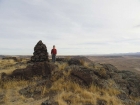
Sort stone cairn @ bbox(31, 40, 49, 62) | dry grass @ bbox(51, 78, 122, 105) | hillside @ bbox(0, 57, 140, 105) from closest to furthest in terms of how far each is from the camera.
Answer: dry grass @ bbox(51, 78, 122, 105), hillside @ bbox(0, 57, 140, 105), stone cairn @ bbox(31, 40, 49, 62)

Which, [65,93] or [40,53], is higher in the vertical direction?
[40,53]

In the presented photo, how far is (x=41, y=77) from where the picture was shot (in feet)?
46.3

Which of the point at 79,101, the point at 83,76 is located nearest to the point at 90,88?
the point at 83,76

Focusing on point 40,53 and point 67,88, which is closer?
point 67,88

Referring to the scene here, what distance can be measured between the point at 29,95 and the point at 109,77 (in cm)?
658

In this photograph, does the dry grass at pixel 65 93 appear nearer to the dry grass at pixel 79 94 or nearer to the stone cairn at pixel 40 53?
the dry grass at pixel 79 94

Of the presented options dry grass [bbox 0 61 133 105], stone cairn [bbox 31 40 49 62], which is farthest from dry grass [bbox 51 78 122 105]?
stone cairn [bbox 31 40 49 62]

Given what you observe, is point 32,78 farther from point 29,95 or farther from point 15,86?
point 29,95

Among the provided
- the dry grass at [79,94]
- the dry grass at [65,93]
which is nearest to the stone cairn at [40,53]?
the dry grass at [65,93]

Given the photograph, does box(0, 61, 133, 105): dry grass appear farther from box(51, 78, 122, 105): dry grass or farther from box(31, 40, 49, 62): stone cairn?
box(31, 40, 49, 62): stone cairn

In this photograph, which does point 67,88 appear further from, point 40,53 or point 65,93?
point 40,53

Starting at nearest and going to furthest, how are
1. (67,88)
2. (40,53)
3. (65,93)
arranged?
(65,93) < (67,88) < (40,53)

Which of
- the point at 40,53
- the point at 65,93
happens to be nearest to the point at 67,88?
the point at 65,93

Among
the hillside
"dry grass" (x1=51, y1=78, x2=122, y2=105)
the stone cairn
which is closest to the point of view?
"dry grass" (x1=51, y1=78, x2=122, y2=105)
